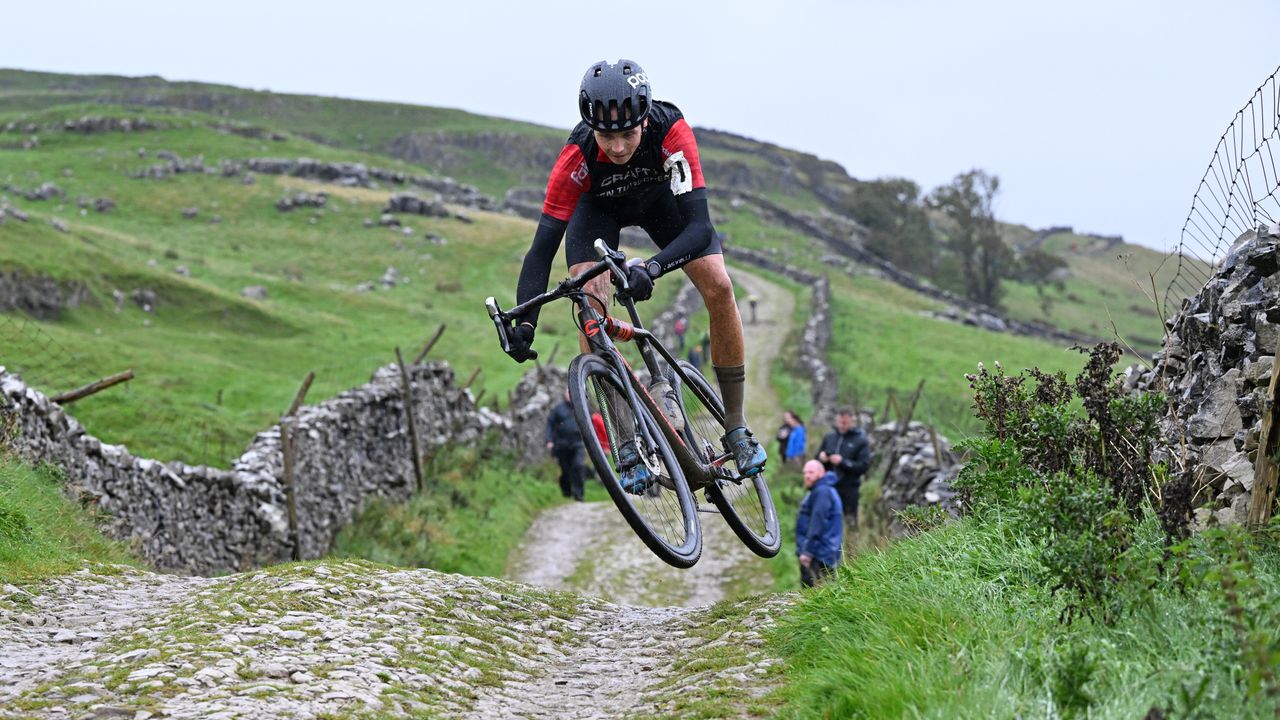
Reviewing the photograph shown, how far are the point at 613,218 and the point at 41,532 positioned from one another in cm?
537

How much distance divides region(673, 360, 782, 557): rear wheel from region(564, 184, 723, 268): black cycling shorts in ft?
3.84

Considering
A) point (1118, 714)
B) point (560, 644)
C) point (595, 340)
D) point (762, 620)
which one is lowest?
point (560, 644)

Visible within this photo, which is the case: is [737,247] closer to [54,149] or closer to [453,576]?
[54,149]

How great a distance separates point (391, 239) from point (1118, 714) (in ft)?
204

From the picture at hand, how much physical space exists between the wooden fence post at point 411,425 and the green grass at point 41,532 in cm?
863

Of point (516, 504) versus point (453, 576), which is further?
point (516, 504)

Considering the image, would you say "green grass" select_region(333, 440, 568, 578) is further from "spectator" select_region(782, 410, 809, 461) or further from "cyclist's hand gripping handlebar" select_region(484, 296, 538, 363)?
"cyclist's hand gripping handlebar" select_region(484, 296, 538, 363)

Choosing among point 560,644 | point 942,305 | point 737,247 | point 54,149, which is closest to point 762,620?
point 560,644

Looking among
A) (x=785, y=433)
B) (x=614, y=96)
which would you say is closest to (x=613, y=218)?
(x=614, y=96)

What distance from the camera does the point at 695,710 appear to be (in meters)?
5.18

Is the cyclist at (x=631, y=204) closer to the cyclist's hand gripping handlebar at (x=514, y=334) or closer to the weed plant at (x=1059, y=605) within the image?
the cyclist's hand gripping handlebar at (x=514, y=334)

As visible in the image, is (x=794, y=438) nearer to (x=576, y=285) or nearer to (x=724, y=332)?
(x=724, y=332)

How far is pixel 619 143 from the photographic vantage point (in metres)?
7.13

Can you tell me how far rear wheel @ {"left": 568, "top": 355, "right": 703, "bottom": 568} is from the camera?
6.91m
